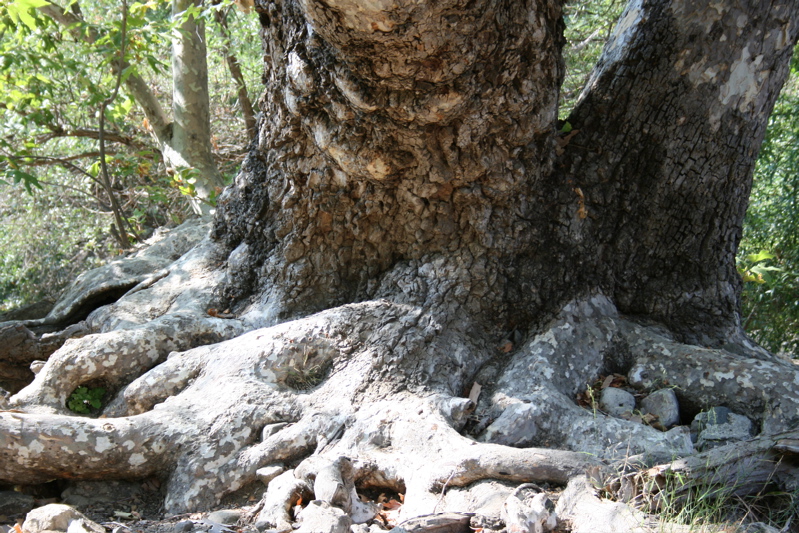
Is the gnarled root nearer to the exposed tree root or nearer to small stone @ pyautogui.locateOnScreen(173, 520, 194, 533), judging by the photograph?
the exposed tree root

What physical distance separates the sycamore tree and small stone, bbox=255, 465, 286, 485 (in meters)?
0.02

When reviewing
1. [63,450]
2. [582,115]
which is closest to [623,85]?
[582,115]

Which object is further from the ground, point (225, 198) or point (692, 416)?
point (225, 198)

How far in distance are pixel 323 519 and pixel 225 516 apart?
55cm

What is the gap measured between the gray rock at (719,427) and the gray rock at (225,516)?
205 centimetres

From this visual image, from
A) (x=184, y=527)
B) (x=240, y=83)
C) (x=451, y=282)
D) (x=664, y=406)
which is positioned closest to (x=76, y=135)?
(x=240, y=83)

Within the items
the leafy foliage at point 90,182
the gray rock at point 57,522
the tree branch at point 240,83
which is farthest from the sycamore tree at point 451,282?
the tree branch at point 240,83

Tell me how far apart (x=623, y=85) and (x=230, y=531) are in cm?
299

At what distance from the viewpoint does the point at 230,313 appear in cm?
392

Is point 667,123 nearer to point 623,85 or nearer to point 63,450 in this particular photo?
point 623,85

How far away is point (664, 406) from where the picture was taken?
3.00 m

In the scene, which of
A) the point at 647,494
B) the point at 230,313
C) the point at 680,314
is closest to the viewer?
the point at 647,494

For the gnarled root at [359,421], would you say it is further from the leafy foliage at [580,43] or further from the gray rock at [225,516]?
the leafy foliage at [580,43]

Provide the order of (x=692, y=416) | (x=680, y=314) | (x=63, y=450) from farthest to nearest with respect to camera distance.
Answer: (x=680, y=314)
(x=692, y=416)
(x=63, y=450)
